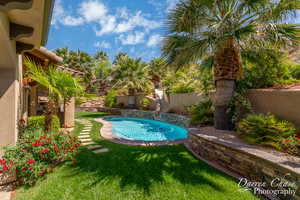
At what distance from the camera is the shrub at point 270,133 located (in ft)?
12.5

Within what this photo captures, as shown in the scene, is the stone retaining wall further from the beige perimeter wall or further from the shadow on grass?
the beige perimeter wall

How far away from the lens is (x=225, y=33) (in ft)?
15.9

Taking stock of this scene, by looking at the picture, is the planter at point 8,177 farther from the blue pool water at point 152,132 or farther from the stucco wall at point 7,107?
the blue pool water at point 152,132

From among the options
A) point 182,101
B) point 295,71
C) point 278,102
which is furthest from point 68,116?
point 295,71

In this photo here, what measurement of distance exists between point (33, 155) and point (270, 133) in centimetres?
656

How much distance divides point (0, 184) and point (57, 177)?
1151 millimetres

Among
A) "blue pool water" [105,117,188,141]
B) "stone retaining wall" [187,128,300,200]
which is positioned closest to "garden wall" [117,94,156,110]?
"blue pool water" [105,117,188,141]

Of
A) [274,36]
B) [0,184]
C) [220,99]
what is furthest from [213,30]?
[0,184]

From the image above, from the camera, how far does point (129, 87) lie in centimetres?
1775

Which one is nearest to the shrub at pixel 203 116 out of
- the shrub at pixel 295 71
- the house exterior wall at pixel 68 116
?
the shrub at pixel 295 71

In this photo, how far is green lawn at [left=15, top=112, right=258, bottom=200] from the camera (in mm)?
2934

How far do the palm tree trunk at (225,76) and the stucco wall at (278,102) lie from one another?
1.15 m

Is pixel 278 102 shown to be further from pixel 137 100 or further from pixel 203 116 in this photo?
pixel 137 100

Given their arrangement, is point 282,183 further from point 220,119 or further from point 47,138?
point 47,138
